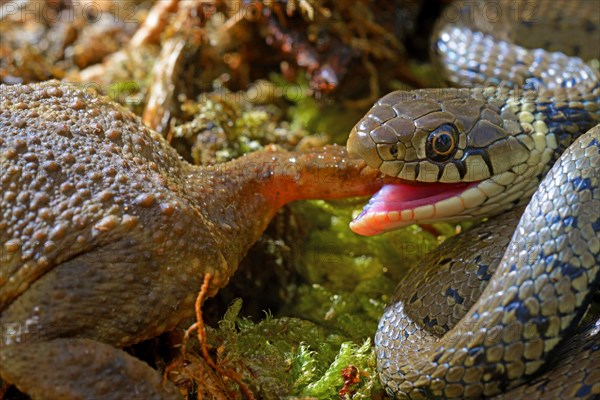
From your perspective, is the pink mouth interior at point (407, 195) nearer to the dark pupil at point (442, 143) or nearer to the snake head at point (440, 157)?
the snake head at point (440, 157)

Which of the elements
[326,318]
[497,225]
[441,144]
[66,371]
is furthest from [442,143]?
[66,371]

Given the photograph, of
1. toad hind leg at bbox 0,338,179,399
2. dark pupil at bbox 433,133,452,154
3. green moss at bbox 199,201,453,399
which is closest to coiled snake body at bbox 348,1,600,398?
dark pupil at bbox 433,133,452,154

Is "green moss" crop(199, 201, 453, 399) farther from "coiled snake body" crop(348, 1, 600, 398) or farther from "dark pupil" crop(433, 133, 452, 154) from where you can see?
"dark pupil" crop(433, 133, 452, 154)

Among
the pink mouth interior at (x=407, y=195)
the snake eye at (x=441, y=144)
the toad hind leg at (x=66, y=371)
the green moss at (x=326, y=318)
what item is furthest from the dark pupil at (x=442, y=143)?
the toad hind leg at (x=66, y=371)

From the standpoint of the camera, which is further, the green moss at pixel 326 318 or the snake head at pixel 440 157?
the snake head at pixel 440 157

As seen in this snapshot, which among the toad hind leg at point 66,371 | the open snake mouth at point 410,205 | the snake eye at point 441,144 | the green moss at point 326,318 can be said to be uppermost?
the toad hind leg at point 66,371

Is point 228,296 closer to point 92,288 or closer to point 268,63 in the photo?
point 92,288

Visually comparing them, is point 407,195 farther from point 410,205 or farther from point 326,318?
point 326,318
